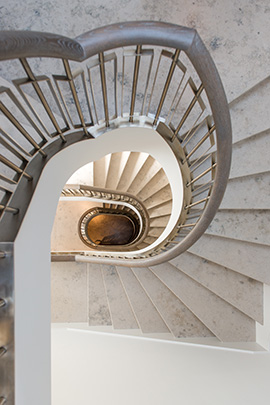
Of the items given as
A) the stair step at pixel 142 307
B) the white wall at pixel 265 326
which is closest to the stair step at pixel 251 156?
the white wall at pixel 265 326

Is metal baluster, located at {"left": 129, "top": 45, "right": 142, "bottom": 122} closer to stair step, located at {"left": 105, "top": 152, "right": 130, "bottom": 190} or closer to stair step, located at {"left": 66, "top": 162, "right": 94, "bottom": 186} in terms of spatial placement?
stair step, located at {"left": 105, "top": 152, "right": 130, "bottom": 190}

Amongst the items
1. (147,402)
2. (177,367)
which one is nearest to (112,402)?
(147,402)

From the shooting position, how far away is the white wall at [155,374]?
2623mm

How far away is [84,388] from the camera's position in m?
A: 2.80

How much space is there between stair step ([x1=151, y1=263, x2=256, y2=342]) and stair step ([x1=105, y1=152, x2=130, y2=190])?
3.27 metres

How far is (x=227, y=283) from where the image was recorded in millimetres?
3676

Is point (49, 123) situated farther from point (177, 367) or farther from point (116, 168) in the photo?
point (116, 168)

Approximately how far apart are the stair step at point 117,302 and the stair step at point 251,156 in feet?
7.59

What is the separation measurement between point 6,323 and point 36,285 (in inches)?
14.7

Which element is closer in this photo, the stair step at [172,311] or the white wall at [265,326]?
the white wall at [265,326]

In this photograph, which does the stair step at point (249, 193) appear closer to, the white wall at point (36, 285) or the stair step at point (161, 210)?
the white wall at point (36, 285)

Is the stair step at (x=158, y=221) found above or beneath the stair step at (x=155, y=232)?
above

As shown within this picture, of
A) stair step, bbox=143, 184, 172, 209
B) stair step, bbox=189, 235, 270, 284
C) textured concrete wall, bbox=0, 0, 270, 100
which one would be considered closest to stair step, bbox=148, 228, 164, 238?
stair step, bbox=143, 184, 172, 209

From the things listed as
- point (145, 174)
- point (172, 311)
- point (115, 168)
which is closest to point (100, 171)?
point (115, 168)
